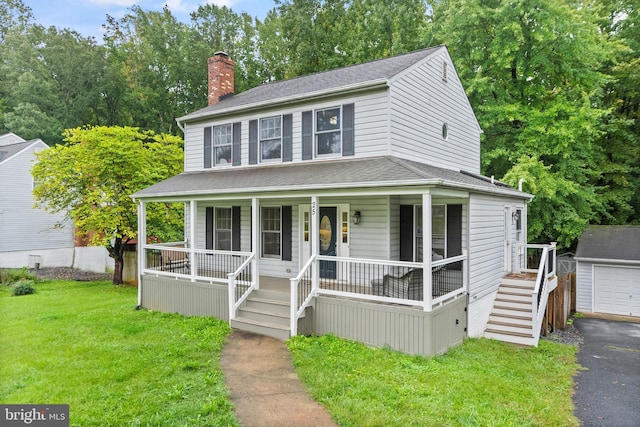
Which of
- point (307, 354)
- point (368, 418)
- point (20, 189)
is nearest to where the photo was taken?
point (368, 418)

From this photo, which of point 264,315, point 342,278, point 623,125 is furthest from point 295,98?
point 623,125

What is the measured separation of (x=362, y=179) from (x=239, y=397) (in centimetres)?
455

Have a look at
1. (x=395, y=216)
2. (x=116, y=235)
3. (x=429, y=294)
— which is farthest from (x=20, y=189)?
(x=429, y=294)

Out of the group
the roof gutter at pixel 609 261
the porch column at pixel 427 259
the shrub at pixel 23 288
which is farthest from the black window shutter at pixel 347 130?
the shrub at pixel 23 288

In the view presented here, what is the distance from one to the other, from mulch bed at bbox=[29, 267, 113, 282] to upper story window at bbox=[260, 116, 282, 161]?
10.9 meters

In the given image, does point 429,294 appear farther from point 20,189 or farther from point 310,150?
point 20,189

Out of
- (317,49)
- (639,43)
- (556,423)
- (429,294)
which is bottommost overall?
(556,423)

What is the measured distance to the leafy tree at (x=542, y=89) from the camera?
1577 centimetres

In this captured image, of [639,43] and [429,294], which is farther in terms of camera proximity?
[639,43]

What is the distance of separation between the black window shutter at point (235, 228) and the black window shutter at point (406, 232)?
5.13 metres

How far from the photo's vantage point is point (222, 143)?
41.3 feet

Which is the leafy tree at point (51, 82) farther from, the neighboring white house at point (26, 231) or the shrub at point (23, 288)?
the shrub at point (23, 288)

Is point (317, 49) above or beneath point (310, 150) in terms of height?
above

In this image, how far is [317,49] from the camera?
2639 cm
